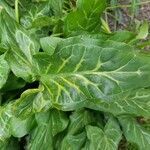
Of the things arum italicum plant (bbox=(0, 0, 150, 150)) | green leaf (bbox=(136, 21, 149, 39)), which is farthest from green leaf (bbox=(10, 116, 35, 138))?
green leaf (bbox=(136, 21, 149, 39))

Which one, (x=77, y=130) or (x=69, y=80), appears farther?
(x=77, y=130)

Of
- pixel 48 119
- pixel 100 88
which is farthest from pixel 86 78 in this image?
pixel 48 119

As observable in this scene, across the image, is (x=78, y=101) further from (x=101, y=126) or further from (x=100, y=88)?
(x=101, y=126)

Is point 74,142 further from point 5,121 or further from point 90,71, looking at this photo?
point 90,71

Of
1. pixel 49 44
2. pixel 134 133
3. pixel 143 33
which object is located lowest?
pixel 134 133

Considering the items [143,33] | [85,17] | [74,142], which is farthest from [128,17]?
[74,142]

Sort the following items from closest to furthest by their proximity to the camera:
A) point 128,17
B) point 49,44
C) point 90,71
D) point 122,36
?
point 90,71 < point 49,44 < point 122,36 < point 128,17

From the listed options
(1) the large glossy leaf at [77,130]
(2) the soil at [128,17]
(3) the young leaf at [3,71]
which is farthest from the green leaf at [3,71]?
(2) the soil at [128,17]
